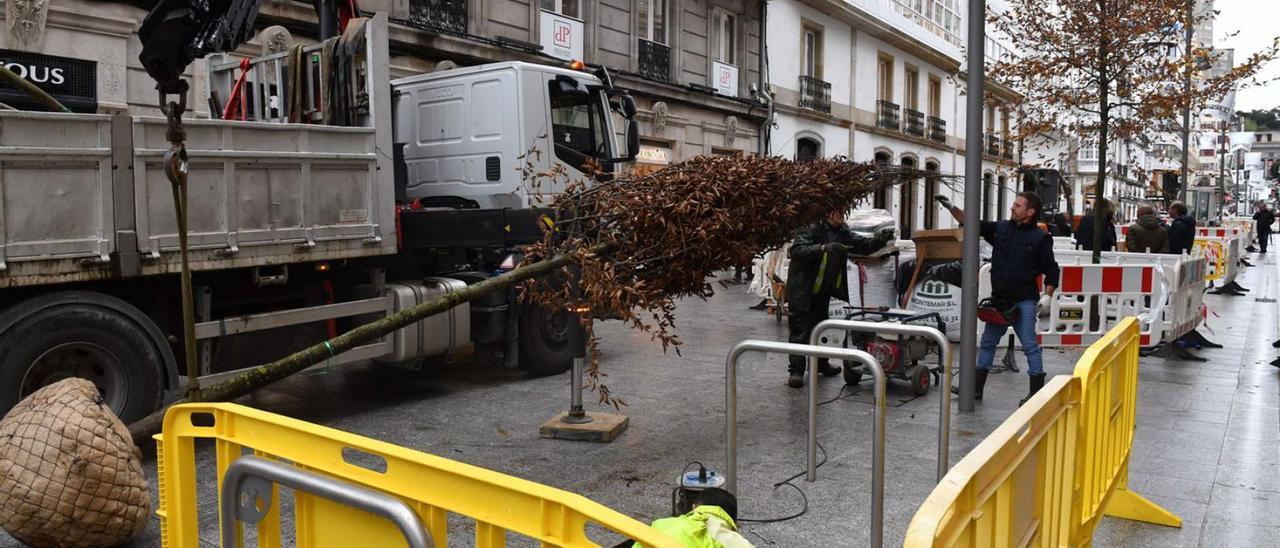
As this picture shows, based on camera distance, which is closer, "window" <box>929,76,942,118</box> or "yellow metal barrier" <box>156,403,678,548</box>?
"yellow metal barrier" <box>156,403,678,548</box>

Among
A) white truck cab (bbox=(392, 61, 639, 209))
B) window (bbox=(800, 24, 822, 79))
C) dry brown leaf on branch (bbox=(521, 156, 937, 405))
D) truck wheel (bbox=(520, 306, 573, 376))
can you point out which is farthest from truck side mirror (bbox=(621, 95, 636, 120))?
window (bbox=(800, 24, 822, 79))

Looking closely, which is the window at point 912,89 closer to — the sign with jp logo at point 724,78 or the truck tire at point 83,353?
the sign with jp logo at point 724,78

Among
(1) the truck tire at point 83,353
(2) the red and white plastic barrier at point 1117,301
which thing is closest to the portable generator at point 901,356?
(2) the red and white plastic barrier at point 1117,301

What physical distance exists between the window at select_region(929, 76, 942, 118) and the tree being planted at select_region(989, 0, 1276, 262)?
2302cm

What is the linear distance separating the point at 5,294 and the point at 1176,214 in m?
16.3

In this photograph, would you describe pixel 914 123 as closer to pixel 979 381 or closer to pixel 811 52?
pixel 811 52

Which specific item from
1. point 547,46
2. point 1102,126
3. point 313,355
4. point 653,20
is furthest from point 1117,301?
point 653,20

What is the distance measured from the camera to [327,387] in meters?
8.55

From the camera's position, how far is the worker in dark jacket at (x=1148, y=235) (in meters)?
14.1

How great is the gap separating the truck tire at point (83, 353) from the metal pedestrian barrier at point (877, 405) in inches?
142

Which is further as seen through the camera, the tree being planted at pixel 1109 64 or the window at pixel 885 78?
the window at pixel 885 78

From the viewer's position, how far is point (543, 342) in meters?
8.91

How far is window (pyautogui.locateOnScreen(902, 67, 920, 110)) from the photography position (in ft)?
108

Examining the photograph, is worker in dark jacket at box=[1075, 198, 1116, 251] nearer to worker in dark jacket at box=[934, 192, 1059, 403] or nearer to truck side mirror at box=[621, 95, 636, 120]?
worker in dark jacket at box=[934, 192, 1059, 403]
